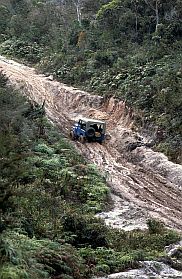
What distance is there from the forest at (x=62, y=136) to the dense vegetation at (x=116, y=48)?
3.1 inches

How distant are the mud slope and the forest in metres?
0.97

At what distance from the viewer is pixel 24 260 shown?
9.83m

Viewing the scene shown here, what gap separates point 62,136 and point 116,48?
14.1 meters

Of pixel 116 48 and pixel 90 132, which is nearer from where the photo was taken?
pixel 90 132

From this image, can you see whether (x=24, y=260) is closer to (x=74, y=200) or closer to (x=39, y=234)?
(x=39, y=234)

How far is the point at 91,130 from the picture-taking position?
28.9 metres

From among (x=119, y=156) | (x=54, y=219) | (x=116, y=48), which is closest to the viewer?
(x=54, y=219)

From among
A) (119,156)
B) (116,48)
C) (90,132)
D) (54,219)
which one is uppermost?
(116,48)

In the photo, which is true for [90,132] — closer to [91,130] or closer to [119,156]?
[91,130]

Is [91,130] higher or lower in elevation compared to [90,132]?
higher

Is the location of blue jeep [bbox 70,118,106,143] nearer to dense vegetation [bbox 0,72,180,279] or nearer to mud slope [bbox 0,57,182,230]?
mud slope [bbox 0,57,182,230]

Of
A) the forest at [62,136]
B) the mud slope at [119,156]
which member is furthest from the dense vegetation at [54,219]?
the mud slope at [119,156]

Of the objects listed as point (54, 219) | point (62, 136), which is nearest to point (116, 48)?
point (62, 136)

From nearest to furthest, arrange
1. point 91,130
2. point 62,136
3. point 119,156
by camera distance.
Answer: point 119,156, point 91,130, point 62,136
